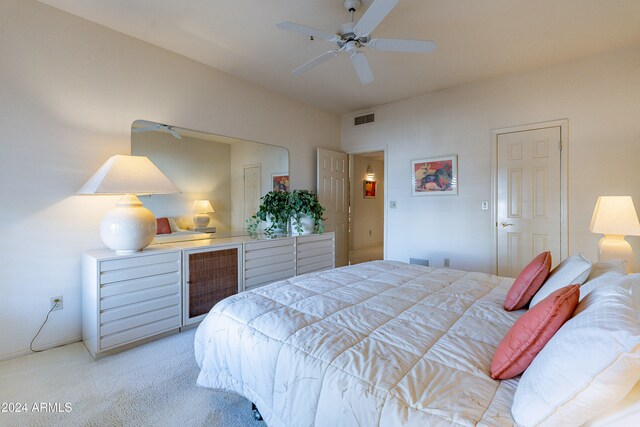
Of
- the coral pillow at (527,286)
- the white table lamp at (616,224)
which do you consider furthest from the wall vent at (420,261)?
the coral pillow at (527,286)

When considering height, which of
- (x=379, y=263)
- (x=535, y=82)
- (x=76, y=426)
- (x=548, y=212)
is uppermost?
(x=535, y=82)

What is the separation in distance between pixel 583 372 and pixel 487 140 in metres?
3.64

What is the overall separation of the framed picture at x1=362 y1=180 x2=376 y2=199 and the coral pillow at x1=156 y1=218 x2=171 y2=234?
4712mm

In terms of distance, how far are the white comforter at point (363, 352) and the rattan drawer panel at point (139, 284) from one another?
993 millimetres

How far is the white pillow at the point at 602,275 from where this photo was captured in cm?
130

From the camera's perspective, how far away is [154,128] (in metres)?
2.92

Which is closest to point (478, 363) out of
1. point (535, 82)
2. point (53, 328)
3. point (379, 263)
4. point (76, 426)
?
point (379, 263)

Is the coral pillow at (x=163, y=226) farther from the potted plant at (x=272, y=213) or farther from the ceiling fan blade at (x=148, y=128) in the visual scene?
the potted plant at (x=272, y=213)

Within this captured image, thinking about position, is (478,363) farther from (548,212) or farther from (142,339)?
(548,212)

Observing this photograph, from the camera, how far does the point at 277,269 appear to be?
3488 millimetres

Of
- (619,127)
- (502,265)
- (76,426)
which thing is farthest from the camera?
(502,265)

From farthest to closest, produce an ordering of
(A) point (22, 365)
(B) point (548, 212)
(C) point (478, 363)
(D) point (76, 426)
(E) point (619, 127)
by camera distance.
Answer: (B) point (548, 212)
(E) point (619, 127)
(A) point (22, 365)
(D) point (76, 426)
(C) point (478, 363)

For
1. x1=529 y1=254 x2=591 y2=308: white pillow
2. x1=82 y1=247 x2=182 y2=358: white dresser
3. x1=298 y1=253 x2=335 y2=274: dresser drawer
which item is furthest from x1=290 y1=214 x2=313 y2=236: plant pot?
x1=529 y1=254 x2=591 y2=308: white pillow

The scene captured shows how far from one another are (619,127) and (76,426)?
197 inches
